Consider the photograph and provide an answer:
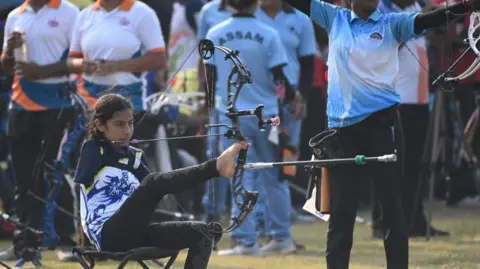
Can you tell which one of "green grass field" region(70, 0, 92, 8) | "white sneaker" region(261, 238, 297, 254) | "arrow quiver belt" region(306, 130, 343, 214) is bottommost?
"white sneaker" region(261, 238, 297, 254)

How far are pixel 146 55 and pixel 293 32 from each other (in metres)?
A: 1.96

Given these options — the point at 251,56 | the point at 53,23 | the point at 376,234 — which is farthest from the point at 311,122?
the point at 53,23

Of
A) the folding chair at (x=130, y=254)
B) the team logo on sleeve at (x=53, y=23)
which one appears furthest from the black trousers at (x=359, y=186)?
the team logo on sleeve at (x=53, y=23)

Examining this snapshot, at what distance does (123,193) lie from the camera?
728 centimetres

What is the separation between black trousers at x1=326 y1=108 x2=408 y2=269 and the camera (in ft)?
25.1

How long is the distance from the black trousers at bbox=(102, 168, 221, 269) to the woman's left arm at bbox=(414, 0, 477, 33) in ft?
5.40

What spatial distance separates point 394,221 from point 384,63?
91 centimetres

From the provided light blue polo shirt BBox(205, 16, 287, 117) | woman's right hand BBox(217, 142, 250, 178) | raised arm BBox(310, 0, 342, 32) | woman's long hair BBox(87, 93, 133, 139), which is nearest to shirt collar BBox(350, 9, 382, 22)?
raised arm BBox(310, 0, 342, 32)

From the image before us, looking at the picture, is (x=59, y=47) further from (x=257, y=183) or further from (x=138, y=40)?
(x=257, y=183)

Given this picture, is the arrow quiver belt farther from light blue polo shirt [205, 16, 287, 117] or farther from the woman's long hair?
light blue polo shirt [205, 16, 287, 117]

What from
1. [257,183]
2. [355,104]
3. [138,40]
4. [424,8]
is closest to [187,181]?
[355,104]

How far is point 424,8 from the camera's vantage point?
11.1 m

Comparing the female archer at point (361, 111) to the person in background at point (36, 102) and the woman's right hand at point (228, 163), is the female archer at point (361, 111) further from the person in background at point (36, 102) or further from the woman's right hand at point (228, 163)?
the person in background at point (36, 102)

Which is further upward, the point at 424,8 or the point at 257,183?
the point at 424,8
